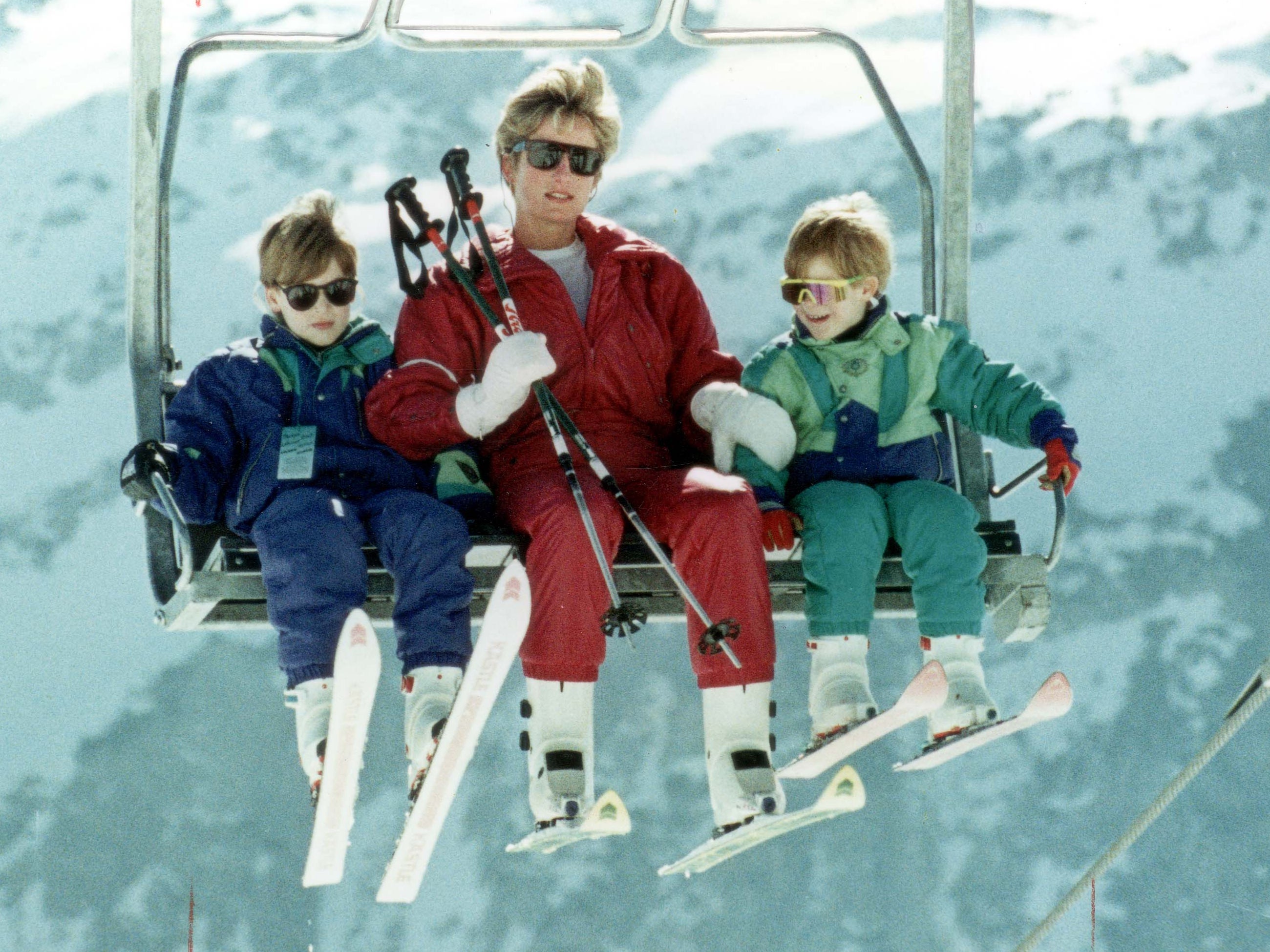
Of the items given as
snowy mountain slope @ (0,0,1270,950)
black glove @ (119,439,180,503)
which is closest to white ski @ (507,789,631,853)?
black glove @ (119,439,180,503)

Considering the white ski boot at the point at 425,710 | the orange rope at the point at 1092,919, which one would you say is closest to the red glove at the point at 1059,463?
the white ski boot at the point at 425,710

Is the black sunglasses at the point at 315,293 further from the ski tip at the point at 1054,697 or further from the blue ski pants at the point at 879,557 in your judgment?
the ski tip at the point at 1054,697

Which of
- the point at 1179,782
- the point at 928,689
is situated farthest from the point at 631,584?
the point at 1179,782

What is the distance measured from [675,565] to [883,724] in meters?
0.46

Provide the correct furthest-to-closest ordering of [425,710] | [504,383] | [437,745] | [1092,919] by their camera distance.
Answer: [1092,919]
[504,383]
[425,710]
[437,745]

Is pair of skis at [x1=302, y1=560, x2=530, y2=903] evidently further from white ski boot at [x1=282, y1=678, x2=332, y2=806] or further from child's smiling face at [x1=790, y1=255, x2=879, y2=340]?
child's smiling face at [x1=790, y1=255, x2=879, y2=340]

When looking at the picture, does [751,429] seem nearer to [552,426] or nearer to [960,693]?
[552,426]

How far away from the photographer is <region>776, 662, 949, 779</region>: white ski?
11.1 feet

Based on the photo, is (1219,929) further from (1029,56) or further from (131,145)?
(131,145)

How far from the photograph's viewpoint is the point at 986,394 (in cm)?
389

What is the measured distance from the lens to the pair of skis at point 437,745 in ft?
10.6

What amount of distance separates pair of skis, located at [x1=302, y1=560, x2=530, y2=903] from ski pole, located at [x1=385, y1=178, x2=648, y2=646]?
15cm

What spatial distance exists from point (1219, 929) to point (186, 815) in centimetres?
Answer: 806

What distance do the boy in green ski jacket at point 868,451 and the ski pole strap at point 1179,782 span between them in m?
0.33
